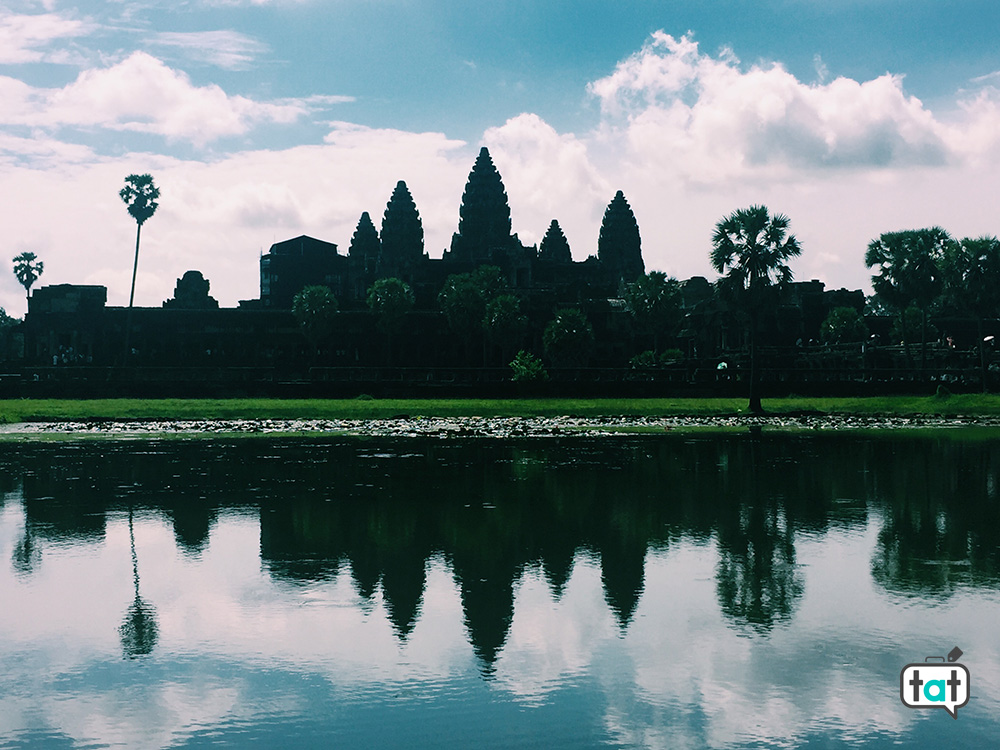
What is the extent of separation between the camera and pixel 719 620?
1134 cm

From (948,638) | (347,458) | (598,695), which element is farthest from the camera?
(347,458)

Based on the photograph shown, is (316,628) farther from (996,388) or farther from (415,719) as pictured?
(996,388)

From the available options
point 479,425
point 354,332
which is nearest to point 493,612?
point 479,425

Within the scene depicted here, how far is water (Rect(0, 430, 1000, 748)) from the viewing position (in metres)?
8.34

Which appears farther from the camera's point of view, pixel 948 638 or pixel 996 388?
pixel 996 388

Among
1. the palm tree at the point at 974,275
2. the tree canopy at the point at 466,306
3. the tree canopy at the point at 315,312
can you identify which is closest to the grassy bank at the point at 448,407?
the palm tree at the point at 974,275

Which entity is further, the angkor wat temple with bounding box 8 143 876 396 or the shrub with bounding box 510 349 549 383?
the angkor wat temple with bounding box 8 143 876 396

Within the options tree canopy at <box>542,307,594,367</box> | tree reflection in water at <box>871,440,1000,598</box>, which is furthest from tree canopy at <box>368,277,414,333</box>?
tree reflection in water at <box>871,440,1000,598</box>

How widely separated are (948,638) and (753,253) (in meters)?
48.9

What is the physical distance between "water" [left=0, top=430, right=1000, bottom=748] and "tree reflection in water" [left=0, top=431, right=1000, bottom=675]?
0.28 feet

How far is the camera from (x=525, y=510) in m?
19.5

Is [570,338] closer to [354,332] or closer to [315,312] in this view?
[354,332]

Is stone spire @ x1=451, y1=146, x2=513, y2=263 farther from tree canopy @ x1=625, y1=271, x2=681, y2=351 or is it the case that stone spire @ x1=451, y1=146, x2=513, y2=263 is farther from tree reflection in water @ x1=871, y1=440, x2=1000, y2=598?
tree reflection in water @ x1=871, y1=440, x2=1000, y2=598

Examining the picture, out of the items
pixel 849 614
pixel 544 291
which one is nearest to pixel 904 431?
pixel 849 614
